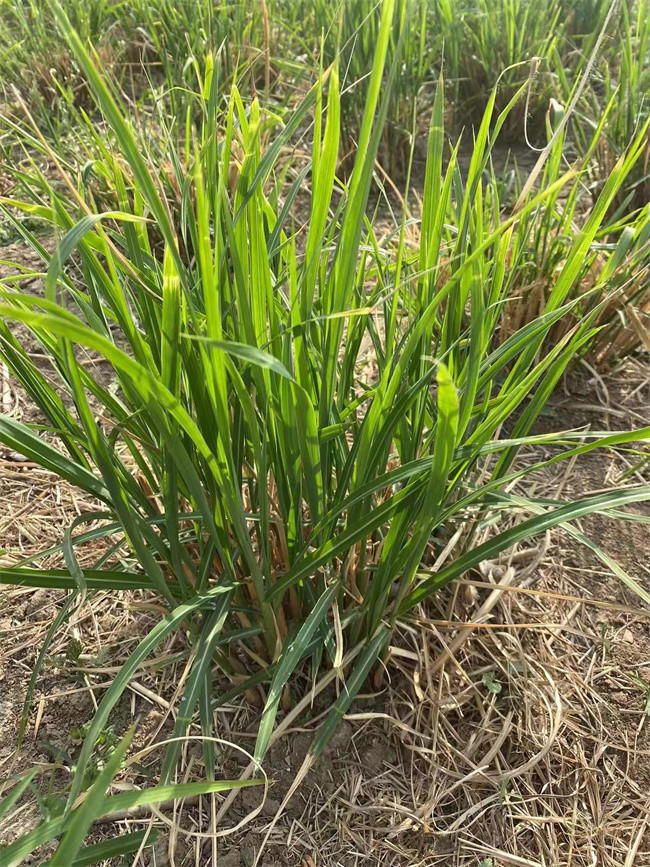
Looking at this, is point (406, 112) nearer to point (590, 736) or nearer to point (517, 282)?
point (517, 282)

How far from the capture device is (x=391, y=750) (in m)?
0.94

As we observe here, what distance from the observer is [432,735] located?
0.93 metres

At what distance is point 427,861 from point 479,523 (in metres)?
0.45

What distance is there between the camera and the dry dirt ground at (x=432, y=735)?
86 centimetres

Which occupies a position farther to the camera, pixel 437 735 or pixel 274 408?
pixel 437 735

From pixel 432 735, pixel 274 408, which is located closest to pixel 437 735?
pixel 432 735

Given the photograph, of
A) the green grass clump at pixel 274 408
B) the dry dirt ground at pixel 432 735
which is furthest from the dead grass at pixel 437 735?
the green grass clump at pixel 274 408

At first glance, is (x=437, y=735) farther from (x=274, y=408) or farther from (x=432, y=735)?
(x=274, y=408)

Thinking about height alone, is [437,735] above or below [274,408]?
below

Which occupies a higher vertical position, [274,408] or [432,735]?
[274,408]

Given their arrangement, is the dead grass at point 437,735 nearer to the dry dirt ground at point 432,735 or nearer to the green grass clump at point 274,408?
the dry dirt ground at point 432,735

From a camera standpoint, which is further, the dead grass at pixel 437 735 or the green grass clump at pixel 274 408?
the dead grass at pixel 437 735

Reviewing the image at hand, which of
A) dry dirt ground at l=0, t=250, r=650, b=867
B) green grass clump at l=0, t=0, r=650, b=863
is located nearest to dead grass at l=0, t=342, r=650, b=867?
dry dirt ground at l=0, t=250, r=650, b=867

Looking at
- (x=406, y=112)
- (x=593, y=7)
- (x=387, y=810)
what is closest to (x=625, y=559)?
(x=387, y=810)
